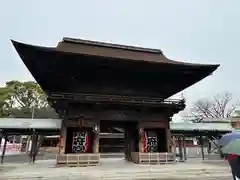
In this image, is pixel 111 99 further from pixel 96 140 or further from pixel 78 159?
pixel 78 159

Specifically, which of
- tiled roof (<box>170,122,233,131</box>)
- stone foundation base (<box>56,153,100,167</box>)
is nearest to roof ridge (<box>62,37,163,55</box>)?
tiled roof (<box>170,122,233,131</box>)

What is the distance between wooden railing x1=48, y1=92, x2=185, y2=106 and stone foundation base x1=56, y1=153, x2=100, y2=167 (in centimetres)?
326

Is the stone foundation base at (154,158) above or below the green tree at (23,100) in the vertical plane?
below

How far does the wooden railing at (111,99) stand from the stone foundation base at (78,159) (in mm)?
3262

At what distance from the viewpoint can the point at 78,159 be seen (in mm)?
12398

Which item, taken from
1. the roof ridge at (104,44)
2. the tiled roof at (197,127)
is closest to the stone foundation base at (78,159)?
the tiled roof at (197,127)

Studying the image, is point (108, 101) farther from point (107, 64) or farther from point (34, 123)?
point (34, 123)

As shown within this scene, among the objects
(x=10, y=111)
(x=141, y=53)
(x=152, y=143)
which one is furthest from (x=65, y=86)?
(x=10, y=111)

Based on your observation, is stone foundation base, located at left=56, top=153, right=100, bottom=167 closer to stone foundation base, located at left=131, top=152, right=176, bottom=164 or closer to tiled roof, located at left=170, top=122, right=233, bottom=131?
stone foundation base, located at left=131, top=152, right=176, bottom=164

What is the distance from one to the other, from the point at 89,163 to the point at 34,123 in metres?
5.80

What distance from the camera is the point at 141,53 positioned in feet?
51.8

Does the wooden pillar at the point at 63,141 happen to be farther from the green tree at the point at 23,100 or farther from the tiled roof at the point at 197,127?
the green tree at the point at 23,100

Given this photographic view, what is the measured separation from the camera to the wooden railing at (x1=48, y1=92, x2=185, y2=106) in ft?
41.4

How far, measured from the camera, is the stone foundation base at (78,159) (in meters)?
12.2
